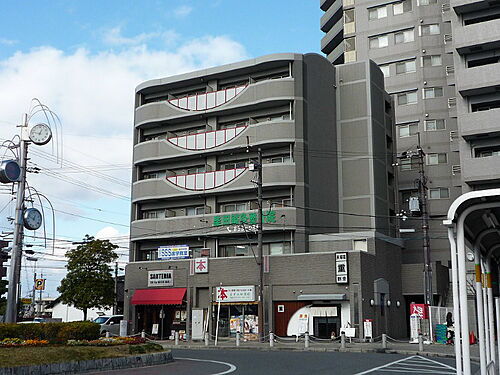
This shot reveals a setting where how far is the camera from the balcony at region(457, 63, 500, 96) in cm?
4356

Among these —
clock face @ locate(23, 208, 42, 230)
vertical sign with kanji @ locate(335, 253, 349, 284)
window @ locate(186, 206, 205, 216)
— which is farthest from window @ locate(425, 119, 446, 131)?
clock face @ locate(23, 208, 42, 230)

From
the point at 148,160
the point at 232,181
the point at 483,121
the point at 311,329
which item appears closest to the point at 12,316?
the point at 311,329

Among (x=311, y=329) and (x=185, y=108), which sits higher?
(x=185, y=108)

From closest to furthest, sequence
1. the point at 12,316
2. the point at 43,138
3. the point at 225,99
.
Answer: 1. the point at 12,316
2. the point at 43,138
3. the point at 225,99

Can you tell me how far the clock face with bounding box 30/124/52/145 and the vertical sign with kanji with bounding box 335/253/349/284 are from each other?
20129 mm

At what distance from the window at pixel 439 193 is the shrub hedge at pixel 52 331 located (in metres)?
39.4

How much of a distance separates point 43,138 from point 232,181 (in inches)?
810

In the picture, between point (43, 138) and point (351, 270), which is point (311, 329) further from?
point (43, 138)

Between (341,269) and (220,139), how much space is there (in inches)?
565

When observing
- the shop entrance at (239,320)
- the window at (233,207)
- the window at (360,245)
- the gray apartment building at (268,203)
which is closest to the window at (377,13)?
the gray apartment building at (268,203)

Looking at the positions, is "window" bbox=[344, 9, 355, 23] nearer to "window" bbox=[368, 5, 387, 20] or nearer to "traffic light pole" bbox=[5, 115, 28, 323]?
"window" bbox=[368, 5, 387, 20]

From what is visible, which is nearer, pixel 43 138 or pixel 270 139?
pixel 43 138

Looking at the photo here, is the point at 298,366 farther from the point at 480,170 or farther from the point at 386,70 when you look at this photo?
the point at 386,70

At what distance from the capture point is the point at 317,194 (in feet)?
148
